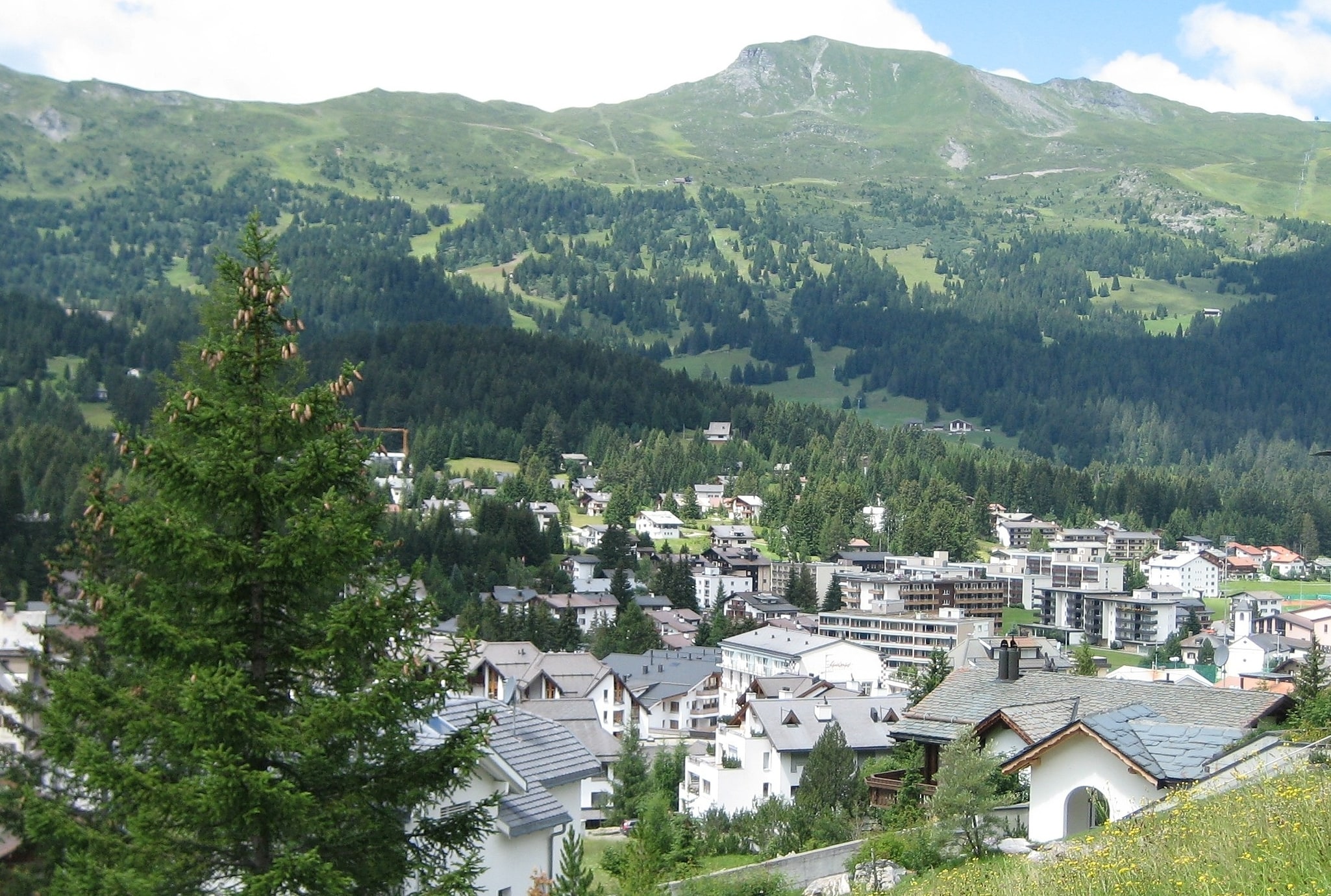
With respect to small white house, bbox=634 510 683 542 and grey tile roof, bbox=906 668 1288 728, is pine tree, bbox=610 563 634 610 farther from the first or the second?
grey tile roof, bbox=906 668 1288 728

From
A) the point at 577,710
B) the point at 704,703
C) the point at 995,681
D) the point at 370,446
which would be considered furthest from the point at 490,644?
the point at 370,446

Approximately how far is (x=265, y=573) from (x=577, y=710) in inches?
2259

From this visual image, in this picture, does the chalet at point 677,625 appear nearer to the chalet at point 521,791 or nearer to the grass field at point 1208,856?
the chalet at point 521,791

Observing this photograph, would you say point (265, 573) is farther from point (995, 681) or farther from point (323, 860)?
point (995, 681)

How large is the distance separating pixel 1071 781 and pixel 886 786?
43.8 feet

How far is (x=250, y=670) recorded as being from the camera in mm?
14344

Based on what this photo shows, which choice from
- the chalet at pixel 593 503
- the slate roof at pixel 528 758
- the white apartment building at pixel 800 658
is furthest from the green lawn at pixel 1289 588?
the slate roof at pixel 528 758

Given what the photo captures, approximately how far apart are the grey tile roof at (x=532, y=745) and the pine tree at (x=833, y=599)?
111 metres

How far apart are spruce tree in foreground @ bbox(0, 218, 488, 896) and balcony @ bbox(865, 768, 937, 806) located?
21.8 m

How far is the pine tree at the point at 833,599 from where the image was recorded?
137250mm

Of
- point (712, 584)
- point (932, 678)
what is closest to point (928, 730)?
point (932, 678)

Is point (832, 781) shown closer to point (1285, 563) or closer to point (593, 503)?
point (593, 503)

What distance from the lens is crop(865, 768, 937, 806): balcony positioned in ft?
116

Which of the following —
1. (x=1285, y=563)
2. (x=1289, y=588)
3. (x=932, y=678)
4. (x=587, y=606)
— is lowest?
→ (x=1285, y=563)
